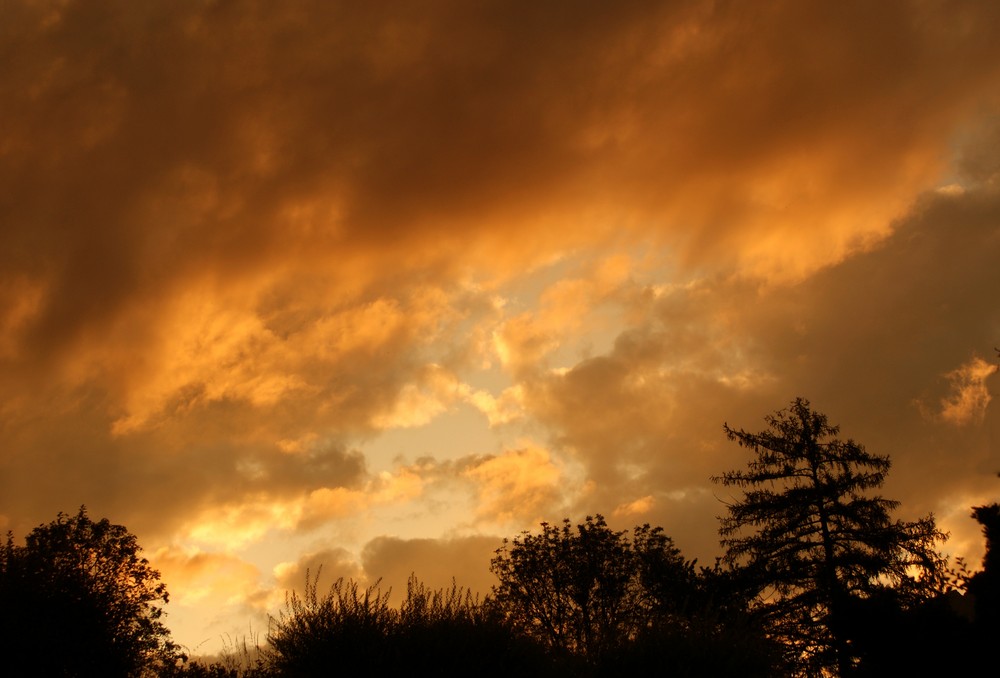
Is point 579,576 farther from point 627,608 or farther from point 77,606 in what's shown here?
point 77,606

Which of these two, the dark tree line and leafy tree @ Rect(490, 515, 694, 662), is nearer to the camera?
the dark tree line

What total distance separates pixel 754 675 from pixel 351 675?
38.4 ft

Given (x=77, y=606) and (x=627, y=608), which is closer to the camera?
(x=77, y=606)

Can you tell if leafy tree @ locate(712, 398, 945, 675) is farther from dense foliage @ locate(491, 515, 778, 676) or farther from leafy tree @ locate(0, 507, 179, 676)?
leafy tree @ locate(0, 507, 179, 676)

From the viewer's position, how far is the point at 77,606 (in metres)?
37.5

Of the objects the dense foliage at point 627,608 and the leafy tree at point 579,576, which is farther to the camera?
the leafy tree at point 579,576

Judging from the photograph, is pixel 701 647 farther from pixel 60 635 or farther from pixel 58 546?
pixel 58 546

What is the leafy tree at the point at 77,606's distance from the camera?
34.2 metres

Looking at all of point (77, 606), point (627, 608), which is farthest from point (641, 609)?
point (77, 606)

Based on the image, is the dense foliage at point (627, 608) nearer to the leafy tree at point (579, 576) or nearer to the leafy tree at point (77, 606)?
the leafy tree at point (579, 576)

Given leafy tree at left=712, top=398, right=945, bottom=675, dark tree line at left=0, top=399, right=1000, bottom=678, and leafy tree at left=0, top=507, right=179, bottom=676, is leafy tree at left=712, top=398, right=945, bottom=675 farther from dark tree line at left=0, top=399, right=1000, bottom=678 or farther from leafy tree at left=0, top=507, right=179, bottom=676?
leafy tree at left=0, top=507, right=179, bottom=676

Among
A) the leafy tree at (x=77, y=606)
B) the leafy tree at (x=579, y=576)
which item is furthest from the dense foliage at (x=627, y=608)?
the leafy tree at (x=77, y=606)

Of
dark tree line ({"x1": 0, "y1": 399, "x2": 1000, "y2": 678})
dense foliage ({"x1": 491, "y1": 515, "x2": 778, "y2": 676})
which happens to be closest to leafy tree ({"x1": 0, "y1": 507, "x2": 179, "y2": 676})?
dark tree line ({"x1": 0, "y1": 399, "x2": 1000, "y2": 678})

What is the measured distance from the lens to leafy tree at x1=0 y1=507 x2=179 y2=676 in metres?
34.2
